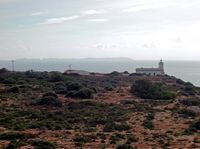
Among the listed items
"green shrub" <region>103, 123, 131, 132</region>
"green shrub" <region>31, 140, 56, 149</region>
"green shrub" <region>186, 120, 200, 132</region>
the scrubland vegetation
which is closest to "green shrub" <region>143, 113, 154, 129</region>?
the scrubland vegetation

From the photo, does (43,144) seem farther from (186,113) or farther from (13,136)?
(186,113)

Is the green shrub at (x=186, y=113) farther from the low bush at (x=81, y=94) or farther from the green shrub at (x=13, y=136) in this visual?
the green shrub at (x=13, y=136)

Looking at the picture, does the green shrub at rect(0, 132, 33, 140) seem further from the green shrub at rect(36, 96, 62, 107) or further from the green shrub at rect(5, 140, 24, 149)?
the green shrub at rect(36, 96, 62, 107)

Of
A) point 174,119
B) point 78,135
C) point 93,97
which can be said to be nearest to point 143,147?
point 78,135

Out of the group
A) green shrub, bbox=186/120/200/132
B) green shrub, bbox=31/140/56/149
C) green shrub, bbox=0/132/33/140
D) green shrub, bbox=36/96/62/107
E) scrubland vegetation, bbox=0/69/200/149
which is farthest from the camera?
green shrub, bbox=36/96/62/107

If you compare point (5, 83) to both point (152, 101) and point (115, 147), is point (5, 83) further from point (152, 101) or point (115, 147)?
point (115, 147)

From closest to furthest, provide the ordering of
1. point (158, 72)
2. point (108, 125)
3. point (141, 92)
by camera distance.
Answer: point (108, 125) → point (141, 92) → point (158, 72)

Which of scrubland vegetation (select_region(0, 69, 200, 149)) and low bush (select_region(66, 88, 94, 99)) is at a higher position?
low bush (select_region(66, 88, 94, 99))

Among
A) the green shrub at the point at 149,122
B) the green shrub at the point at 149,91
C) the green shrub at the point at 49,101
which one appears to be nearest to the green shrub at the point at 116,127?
the green shrub at the point at 149,122
